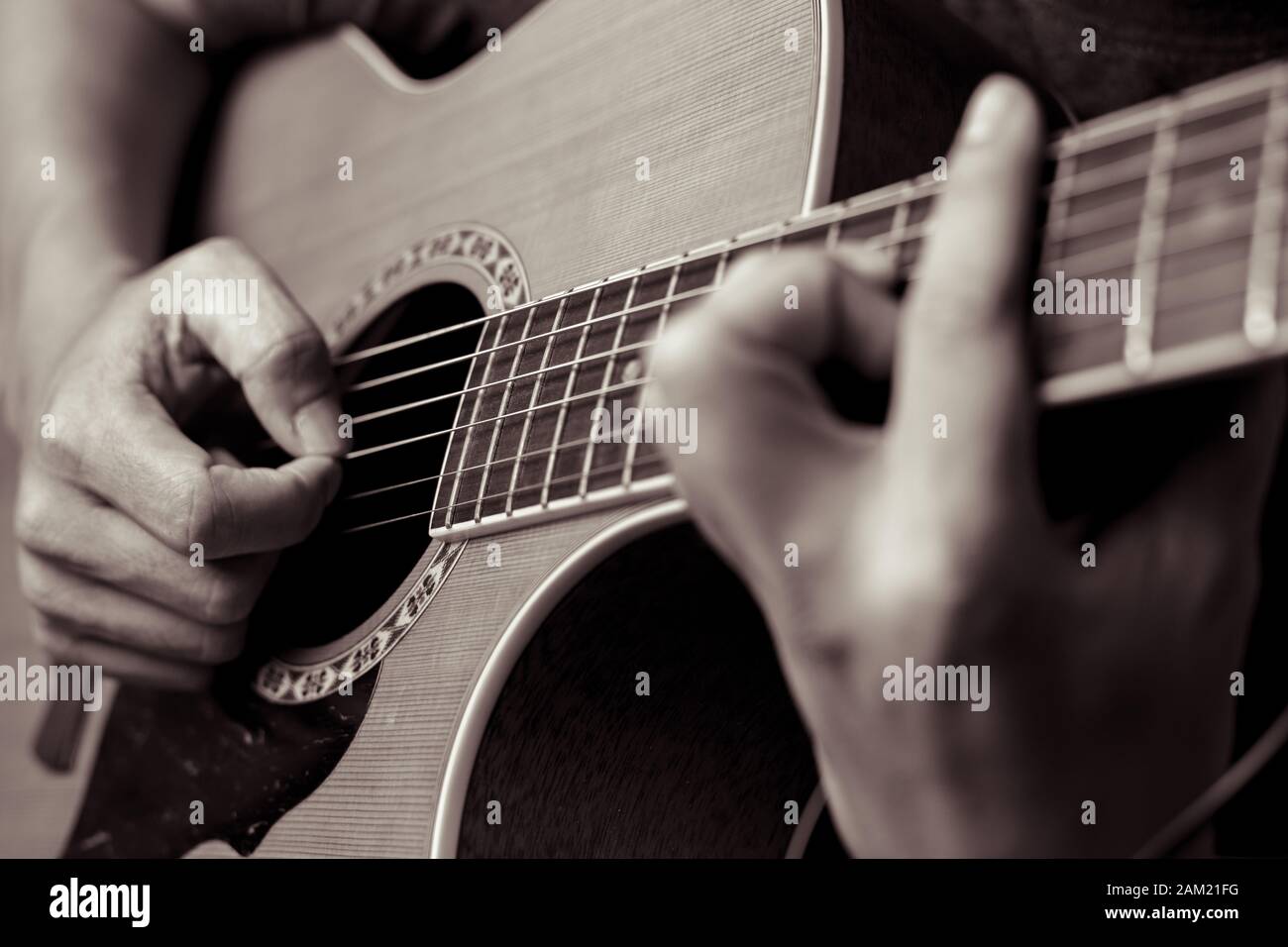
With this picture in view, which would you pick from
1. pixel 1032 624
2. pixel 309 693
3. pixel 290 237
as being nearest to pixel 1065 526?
pixel 1032 624

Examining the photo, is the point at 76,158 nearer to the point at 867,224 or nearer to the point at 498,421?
the point at 498,421

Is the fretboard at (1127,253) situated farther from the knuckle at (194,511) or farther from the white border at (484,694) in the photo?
the knuckle at (194,511)

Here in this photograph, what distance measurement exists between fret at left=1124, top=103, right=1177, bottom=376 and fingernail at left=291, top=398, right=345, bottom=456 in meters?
0.54

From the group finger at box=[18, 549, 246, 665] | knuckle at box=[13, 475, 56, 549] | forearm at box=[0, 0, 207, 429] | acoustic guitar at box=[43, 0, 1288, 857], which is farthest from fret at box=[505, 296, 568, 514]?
forearm at box=[0, 0, 207, 429]

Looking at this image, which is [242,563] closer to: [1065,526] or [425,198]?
[425,198]

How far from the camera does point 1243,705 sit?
2.14 feet

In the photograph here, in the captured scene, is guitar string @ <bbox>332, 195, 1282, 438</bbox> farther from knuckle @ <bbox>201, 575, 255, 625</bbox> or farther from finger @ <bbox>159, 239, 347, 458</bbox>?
knuckle @ <bbox>201, 575, 255, 625</bbox>

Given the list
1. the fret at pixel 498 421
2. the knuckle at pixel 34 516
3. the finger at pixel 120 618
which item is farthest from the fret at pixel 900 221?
the knuckle at pixel 34 516

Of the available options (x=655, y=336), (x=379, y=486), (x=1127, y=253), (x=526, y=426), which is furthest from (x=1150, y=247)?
(x=379, y=486)

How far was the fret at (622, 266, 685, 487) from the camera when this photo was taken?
0.53 metres

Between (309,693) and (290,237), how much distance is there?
45cm

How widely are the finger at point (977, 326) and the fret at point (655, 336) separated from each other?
6.2 inches

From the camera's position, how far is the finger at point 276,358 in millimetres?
748

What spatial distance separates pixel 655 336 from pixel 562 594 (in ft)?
0.48
